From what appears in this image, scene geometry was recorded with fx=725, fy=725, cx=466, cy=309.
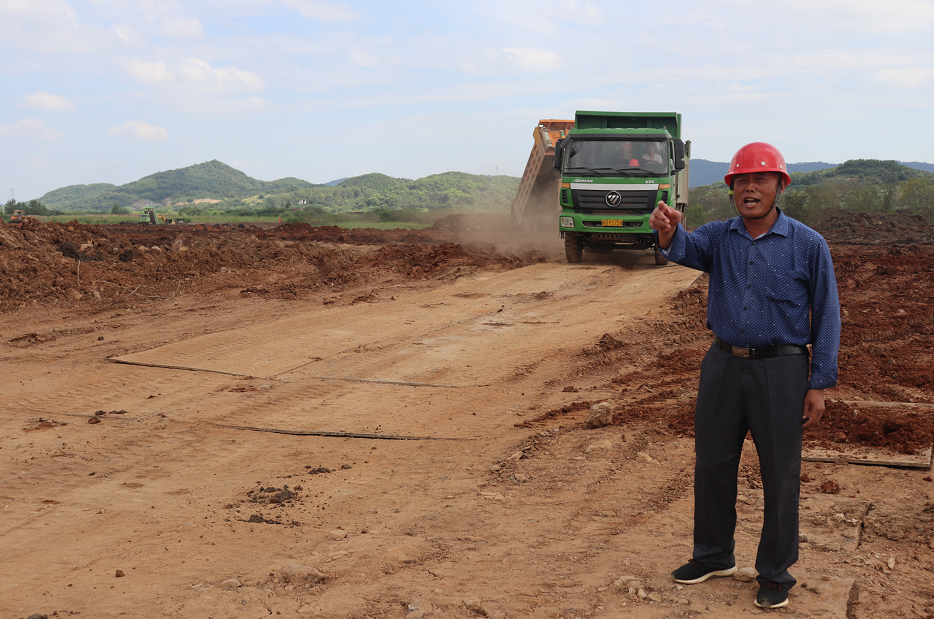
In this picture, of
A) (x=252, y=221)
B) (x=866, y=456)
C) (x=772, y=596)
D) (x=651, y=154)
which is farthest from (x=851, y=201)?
(x=252, y=221)

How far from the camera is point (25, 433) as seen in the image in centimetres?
725

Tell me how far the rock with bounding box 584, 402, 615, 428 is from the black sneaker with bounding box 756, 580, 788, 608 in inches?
125

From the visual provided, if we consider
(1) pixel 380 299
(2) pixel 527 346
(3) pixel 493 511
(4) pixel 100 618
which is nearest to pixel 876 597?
(3) pixel 493 511

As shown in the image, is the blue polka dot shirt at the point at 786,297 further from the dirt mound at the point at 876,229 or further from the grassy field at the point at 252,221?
the grassy field at the point at 252,221

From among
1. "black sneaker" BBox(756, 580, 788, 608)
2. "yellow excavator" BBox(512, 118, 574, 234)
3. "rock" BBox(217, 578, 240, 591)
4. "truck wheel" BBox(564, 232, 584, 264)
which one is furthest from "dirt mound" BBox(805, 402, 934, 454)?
"yellow excavator" BBox(512, 118, 574, 234)

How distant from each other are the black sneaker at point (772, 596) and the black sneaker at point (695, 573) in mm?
278

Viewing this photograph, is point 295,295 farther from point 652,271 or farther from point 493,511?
point 493,511

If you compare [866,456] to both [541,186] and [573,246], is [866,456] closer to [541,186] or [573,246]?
[573,246]

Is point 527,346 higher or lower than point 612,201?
lower

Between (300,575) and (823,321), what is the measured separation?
302 centimetres

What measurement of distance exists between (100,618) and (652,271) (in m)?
15.1

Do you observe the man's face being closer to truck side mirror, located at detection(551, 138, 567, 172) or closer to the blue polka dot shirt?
the blue polka dot shirt

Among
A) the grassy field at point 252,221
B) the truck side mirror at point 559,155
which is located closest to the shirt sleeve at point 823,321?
the truck side mirror at point 559,155

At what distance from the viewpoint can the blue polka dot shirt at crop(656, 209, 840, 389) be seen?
134 inches
